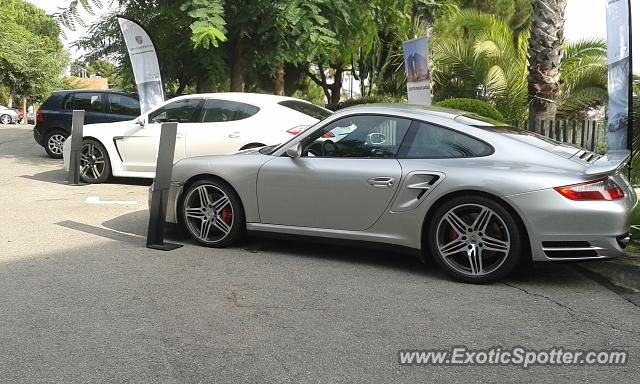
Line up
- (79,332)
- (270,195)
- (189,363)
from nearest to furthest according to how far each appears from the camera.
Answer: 1. (189,363)
2. (79,332)
3. (270,195)

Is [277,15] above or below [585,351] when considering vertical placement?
above

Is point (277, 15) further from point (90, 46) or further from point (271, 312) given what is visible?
point (271, 312)

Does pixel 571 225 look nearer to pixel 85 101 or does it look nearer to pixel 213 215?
pixel 213 215

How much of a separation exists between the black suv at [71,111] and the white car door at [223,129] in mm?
4539

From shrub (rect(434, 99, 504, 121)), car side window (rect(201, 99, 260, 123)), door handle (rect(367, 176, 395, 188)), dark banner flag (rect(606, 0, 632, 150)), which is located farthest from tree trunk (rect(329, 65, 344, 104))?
door handle (rect(367, 176, 395, 188))

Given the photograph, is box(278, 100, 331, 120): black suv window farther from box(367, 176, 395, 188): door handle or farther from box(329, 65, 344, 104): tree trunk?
box(329, 65, 344, 104): tree trunk

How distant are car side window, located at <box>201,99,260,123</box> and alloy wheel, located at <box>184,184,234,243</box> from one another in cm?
354

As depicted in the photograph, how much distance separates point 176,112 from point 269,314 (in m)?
6.59

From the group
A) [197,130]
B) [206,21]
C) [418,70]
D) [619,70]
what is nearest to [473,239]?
[619,70]

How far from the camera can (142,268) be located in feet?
18.4

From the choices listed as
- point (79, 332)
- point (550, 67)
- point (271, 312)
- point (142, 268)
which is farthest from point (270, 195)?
point (550, 67)

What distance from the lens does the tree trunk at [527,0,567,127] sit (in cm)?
1038

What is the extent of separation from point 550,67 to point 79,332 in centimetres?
895

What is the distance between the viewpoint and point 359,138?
5801mm
